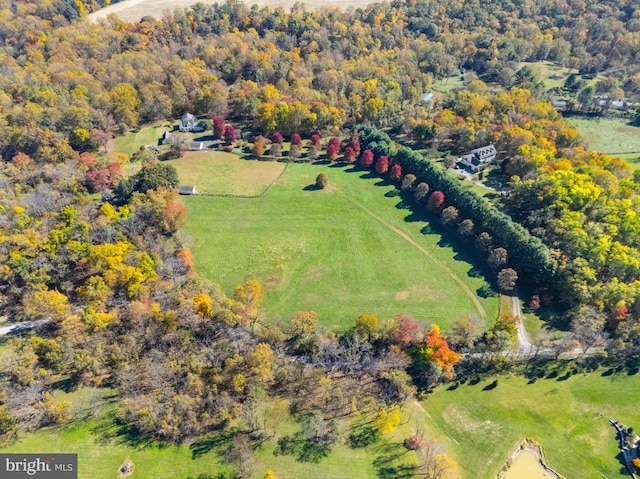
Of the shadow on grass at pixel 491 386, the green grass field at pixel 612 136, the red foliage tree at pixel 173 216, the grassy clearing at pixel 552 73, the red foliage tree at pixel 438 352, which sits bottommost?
the shadow on grass at pixel 491 386

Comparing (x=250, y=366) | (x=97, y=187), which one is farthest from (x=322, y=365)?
(x=97, y=187)

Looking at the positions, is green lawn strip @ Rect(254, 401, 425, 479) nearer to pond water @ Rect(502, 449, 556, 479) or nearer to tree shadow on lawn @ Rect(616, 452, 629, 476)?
pond water @ Rect(502, 449, 556, 479)

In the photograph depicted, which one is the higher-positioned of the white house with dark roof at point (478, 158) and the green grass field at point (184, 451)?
the white house with dark roof at point (478, 158)

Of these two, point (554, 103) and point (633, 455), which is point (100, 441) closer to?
point (633, 455)

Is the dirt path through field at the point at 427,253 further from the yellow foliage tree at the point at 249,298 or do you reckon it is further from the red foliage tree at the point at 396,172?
the yellow foliage tree at the point at 249,298

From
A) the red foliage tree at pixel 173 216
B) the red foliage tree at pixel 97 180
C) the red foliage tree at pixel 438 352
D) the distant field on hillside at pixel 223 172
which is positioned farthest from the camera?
the distant field on hillside at pixel 223 172

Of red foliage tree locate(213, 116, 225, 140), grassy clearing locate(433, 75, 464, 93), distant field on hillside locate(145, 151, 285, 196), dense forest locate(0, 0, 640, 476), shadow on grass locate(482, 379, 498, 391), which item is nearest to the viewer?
dense forest locate(0, 0, 640, 476)

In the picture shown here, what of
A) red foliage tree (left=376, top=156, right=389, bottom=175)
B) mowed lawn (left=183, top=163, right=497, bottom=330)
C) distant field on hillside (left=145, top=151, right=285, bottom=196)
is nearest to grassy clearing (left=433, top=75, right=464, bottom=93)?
red foliage tree (left=376, top=156, right=389, bottom=175)

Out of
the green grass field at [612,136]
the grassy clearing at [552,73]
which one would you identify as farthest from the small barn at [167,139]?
the grassy clearing at [552,73]
